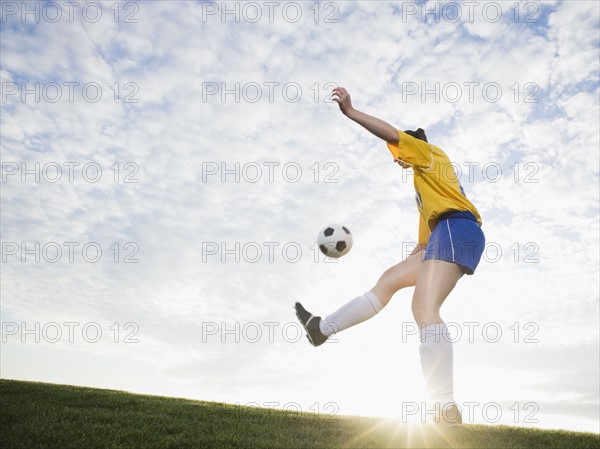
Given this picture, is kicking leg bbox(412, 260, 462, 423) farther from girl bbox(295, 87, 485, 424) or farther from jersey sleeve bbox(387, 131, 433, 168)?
jersey sleeve bbox(387, 131, 433, 168)

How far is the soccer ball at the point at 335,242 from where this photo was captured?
270 inches

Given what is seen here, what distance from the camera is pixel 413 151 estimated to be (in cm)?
532

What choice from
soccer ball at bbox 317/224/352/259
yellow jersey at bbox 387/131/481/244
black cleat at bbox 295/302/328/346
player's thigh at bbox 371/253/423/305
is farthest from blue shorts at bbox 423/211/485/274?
soccer ball at bbox 317/224/352/259

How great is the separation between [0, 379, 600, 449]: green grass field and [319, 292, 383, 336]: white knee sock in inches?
42.5

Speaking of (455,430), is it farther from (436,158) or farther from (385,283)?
(436,158)

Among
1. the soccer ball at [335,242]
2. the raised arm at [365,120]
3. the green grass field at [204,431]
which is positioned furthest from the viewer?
the soccer ball at [335,242]

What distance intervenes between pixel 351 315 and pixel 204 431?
2105 mm

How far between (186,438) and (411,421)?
2.56 metres

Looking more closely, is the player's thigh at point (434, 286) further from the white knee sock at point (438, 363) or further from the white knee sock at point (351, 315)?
the white knee sock at point (351, 315)

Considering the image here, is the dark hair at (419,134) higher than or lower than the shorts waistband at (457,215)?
higher

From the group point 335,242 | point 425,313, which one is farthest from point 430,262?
point 335,242

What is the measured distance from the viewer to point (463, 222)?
5.16 meters

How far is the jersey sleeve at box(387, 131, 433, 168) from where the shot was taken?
17.4ft

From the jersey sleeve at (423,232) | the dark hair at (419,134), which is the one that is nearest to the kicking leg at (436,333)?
the jersey sleeve at (423,232)
